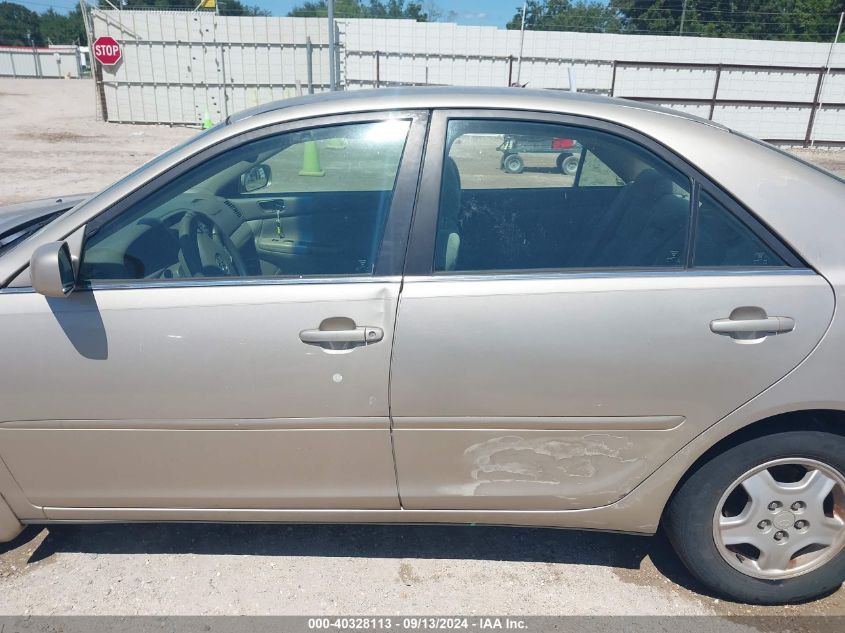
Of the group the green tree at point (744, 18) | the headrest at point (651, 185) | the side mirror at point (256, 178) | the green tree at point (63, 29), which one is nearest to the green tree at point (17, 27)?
the green tree at point (63, 29)

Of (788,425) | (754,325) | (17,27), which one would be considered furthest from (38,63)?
(788,425)

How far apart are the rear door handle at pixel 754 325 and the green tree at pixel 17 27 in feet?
284

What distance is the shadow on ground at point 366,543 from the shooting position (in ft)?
8.25

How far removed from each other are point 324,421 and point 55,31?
325 feet

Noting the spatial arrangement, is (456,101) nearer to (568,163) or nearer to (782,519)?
(568,163)

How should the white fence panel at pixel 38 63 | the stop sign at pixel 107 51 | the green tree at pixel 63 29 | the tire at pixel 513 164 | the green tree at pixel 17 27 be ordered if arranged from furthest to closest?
the green tree at pixel 63 29 → the green tree at pixel 17 27 → the white fence panel at pixel 38 63 → the stop sign at pixel 107 51 → the tire at pixel 513 164

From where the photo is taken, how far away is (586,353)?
1.96 metres

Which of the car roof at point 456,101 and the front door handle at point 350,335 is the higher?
the car roof at point 456,101

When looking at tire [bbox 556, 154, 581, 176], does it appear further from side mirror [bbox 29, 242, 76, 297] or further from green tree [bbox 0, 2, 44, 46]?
green tree [bbox 0, 2, 44, 46]

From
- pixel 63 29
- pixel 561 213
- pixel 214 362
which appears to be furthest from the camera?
pixel 63 29

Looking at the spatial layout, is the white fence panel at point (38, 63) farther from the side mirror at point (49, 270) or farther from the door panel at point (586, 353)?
the door panel at point (586, 353)

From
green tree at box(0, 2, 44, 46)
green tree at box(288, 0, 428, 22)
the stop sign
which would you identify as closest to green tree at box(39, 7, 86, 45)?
green tree at box(0, 2, 44, 46)

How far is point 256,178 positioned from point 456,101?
113cm

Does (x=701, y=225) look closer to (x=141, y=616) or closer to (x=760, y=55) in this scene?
(x=141, y=616)
